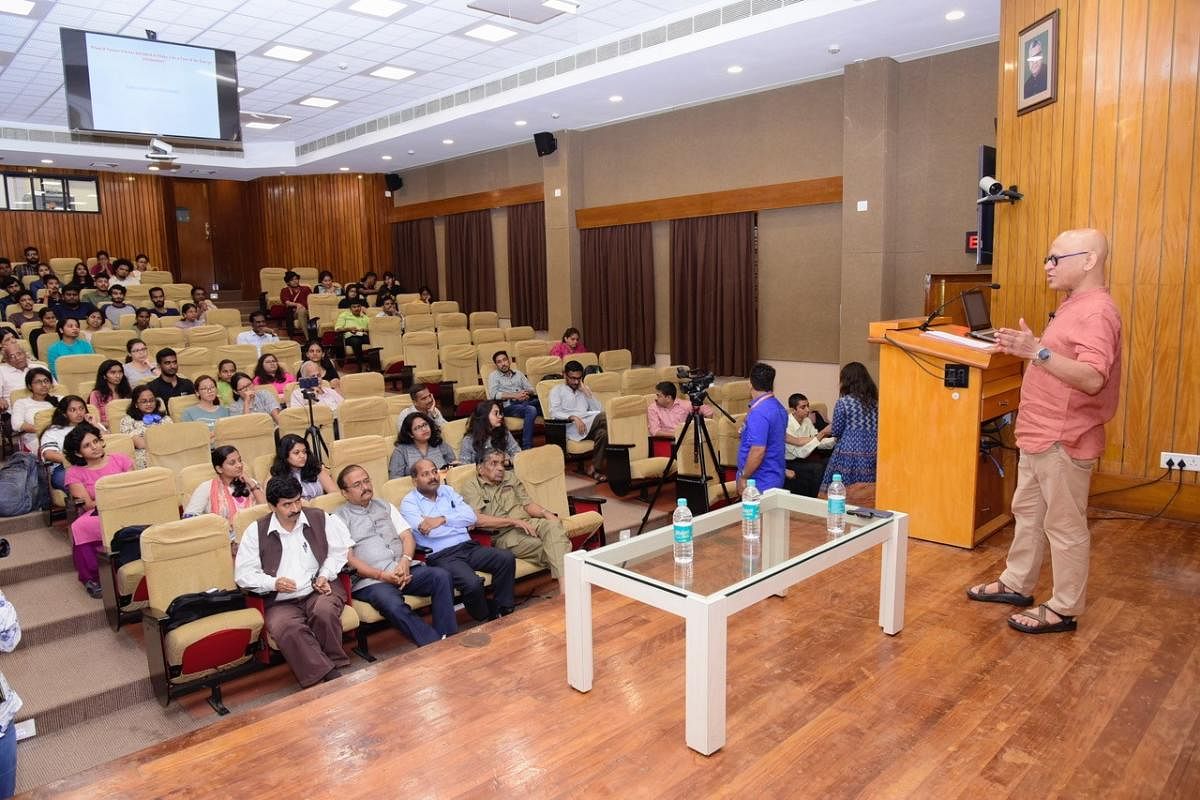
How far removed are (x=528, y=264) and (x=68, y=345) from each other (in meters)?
5.87

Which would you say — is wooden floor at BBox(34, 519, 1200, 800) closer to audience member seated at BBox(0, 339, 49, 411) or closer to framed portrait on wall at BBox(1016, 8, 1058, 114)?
framed portrait on wall at BBox(1016, 8, 1058, 114)

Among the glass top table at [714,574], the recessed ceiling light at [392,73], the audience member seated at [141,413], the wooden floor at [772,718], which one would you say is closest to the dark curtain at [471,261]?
the recessed ceiling light at [392,73]

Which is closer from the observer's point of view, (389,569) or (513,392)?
(389,569)

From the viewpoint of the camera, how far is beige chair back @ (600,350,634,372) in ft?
29.3

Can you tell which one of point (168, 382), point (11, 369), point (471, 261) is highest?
point (471, 261)

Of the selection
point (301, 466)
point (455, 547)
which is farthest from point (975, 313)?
point (301, 466)

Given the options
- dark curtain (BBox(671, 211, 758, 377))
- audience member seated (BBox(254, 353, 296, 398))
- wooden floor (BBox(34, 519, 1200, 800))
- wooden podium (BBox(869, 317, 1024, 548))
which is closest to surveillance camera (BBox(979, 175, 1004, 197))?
wooden podium (BBox(869, 317, 1024, 548))

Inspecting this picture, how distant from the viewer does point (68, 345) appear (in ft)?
25.2

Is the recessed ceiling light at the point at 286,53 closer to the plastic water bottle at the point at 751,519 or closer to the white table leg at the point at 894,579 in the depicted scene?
the plastic water bottle at the point at 751,519

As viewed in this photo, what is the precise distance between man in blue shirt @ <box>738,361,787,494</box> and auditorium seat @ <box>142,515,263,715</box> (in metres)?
2.75

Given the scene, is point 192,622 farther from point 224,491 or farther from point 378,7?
point 378,7

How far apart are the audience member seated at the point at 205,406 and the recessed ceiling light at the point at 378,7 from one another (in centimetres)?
335

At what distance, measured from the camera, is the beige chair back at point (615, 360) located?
8.92 metres

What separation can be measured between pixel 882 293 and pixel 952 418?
406cm
